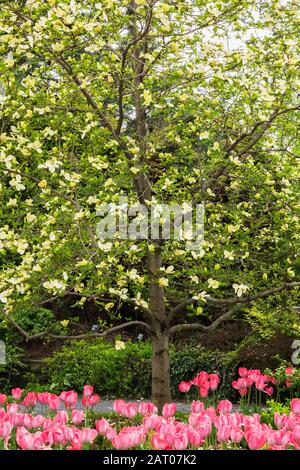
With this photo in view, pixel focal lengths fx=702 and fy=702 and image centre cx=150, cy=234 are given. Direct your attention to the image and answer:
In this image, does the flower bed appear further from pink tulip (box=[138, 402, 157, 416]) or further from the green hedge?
the green hedge

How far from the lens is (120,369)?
416 inches

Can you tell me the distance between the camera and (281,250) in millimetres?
5980

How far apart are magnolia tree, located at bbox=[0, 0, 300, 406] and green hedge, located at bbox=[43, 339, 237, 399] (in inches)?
150

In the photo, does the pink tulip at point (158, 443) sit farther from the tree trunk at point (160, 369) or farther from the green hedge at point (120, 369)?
the green hedge at point (120, 369)

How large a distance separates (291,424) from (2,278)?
234 cm

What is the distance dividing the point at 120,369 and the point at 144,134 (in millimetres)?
5398

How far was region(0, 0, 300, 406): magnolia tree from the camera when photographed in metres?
4.95

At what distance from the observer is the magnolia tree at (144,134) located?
495cm

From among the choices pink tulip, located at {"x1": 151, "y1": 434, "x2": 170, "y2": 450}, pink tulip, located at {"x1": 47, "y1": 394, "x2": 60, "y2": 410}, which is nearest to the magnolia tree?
pink tulip, located at {"x1": 47, "y1": 394, "x2": 60, "y2": 410}

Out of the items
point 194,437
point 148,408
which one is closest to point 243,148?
point 148,408

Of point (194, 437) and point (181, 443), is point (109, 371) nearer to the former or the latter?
point (194, 437)
